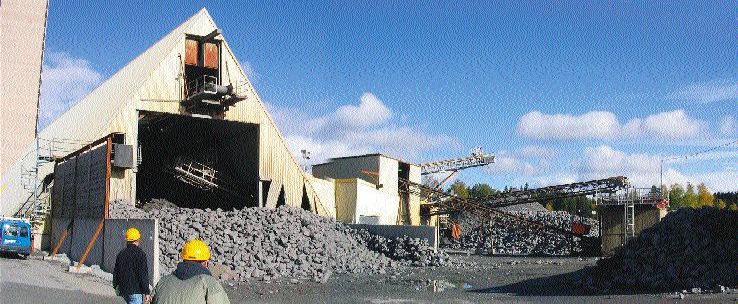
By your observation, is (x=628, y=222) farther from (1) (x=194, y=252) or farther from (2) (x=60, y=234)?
(1) (x=194, y=252)

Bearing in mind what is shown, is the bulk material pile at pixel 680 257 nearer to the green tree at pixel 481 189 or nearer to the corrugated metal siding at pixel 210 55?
the corrugated metal siding at pixel 210 55

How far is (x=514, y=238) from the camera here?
5762 cm

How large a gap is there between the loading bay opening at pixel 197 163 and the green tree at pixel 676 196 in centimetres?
11058

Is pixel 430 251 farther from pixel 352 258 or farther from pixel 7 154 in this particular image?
pixel 7 154

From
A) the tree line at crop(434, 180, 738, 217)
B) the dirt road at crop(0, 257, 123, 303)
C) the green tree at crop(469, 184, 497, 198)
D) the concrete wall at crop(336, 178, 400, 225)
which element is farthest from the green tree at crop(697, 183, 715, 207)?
the dirt road at crop(0, 257, 123, 303)

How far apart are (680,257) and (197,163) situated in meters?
26.3

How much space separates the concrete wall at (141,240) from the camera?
20.7m

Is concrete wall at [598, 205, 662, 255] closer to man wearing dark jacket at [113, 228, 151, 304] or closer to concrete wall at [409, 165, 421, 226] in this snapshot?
concrete wall at [409, 165, 421, 226]

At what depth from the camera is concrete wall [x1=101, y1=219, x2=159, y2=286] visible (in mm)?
20656

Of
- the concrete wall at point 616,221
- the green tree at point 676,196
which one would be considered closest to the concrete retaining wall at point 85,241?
the concrete wall at point 616,221

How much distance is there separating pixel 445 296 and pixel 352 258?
37.1 ft

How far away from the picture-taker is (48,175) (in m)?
33.8

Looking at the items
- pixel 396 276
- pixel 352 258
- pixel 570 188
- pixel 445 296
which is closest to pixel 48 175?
pixel 352 258

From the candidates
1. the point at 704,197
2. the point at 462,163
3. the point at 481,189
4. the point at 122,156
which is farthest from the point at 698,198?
the point at 122,156
